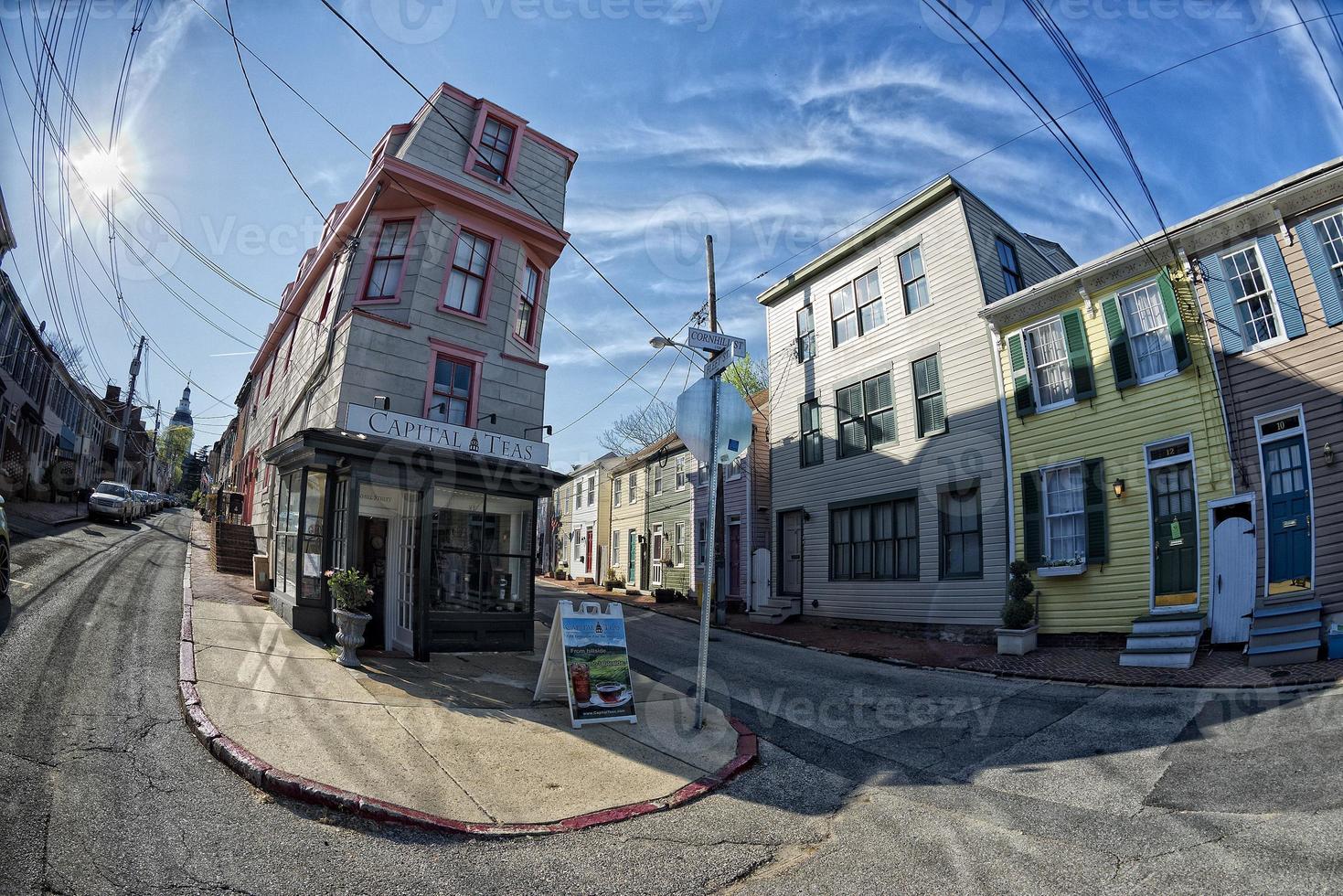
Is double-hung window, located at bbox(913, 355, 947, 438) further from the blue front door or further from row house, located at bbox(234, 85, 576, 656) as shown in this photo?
row house, located at bbox(234, 85, 576, 656)

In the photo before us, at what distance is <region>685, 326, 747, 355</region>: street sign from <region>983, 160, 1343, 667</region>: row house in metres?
8.27

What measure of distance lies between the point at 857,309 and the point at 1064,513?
8.06 m

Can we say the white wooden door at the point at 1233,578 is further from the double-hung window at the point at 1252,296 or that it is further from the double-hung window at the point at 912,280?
the double-hung window at the point at 912,280

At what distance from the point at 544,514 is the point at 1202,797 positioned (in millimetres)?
46504

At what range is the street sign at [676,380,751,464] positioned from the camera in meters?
8.32

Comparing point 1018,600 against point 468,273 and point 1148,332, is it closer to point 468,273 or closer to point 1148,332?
point 1148,332

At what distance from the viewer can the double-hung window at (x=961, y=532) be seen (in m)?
15.4

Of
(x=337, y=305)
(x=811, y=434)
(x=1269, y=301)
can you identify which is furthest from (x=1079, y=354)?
(x=337, y=305)

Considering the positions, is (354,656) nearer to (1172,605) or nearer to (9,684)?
(9,684)

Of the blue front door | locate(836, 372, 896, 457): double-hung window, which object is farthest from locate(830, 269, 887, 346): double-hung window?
the blue front door

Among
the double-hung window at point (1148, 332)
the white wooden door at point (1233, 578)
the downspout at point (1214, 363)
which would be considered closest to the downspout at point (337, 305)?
the double-hung window at point (1148, 332)

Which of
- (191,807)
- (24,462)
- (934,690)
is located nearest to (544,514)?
(24,462)

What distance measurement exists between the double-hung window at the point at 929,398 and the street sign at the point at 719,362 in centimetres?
957

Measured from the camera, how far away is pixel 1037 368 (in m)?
14.8
